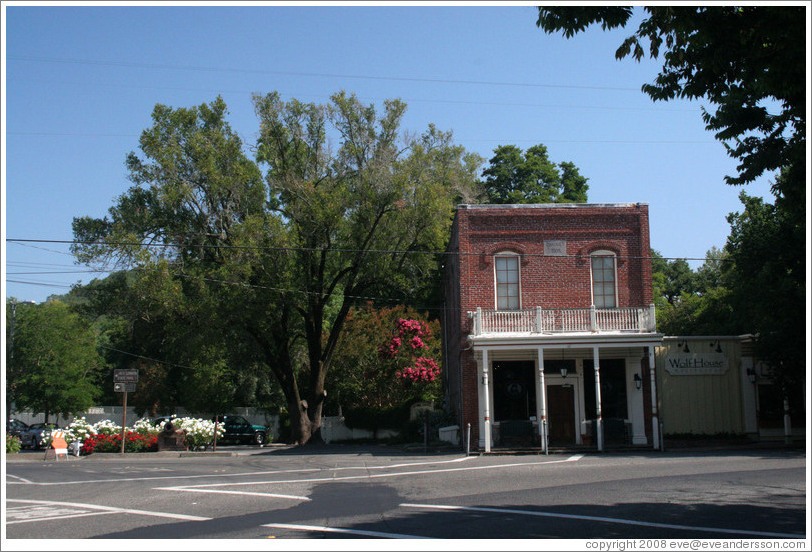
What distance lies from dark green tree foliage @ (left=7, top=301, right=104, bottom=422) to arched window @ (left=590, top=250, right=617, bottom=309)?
31.8 m

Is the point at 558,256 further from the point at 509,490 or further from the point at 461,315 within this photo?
the point at 509,490

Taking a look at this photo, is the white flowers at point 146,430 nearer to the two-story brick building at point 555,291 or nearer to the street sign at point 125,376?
the street sign at point 125,376

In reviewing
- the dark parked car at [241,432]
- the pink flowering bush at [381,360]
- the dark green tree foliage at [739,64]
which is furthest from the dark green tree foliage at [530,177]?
the dark green tree foliage at [739,64]

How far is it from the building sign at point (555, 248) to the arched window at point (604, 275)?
1.06 metres

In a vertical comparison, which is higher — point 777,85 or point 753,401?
point 777,85

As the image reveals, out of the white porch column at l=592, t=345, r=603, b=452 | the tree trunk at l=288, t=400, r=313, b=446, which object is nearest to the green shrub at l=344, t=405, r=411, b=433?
the tree trunk at l=288, t=400, r=313, b=446

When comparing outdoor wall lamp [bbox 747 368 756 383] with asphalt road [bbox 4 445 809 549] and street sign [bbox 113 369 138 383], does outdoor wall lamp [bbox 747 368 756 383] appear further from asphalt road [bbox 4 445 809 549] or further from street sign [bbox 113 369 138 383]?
A: street sign [bbox 113 369 138 383]

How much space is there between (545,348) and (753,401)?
25.5 feet

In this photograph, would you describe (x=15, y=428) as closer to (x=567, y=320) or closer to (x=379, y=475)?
(x=379, y=475)

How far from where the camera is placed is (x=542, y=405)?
80.9 feet

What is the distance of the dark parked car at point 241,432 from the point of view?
38875mm

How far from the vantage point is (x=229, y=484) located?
52.9 feet

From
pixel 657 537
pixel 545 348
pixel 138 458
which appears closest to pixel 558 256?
pixel 545 348

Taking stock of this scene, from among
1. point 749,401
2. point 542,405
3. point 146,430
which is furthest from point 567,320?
point 146,430
